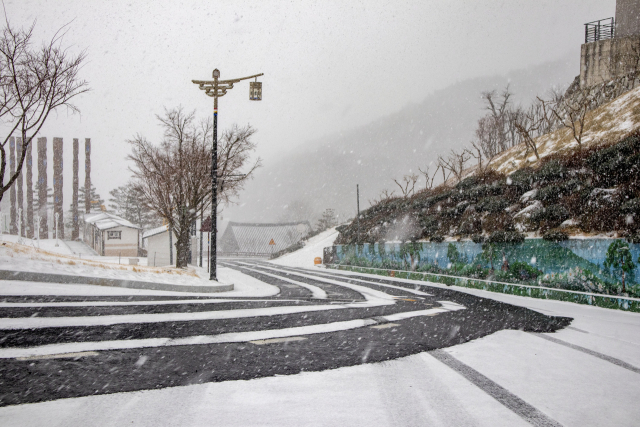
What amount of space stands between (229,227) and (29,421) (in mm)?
79798

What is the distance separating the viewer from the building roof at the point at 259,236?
76.9m

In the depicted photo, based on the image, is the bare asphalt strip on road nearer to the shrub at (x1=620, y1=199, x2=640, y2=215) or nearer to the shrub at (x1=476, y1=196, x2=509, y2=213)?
the shrub at (x1=620, y1=199, x2=640, y2=215)

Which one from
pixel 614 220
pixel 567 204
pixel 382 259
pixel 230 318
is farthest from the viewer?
pixel 382 259

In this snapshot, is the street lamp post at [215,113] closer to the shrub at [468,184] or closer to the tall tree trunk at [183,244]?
the tall tree trunk at [183,244]

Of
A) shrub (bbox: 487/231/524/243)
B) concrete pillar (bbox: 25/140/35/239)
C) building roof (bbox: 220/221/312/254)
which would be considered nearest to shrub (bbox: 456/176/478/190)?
shrub (bbox: 487/231/524/243)

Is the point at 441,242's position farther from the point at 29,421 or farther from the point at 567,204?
the point at 29,421

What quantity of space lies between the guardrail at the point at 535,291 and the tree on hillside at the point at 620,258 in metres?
0.64

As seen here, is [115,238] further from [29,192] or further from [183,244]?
[29,192]

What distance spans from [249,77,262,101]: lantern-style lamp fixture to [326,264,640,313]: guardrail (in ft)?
38.9

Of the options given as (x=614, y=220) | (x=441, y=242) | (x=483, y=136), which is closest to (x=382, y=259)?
(x=441, y=242)

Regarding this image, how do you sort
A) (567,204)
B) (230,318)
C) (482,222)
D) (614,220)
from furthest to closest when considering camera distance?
(482,222)
(567,204)
(614,220)
(230,318)

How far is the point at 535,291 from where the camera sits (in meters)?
13.9

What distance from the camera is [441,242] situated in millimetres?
21594

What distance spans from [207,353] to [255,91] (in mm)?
11785
